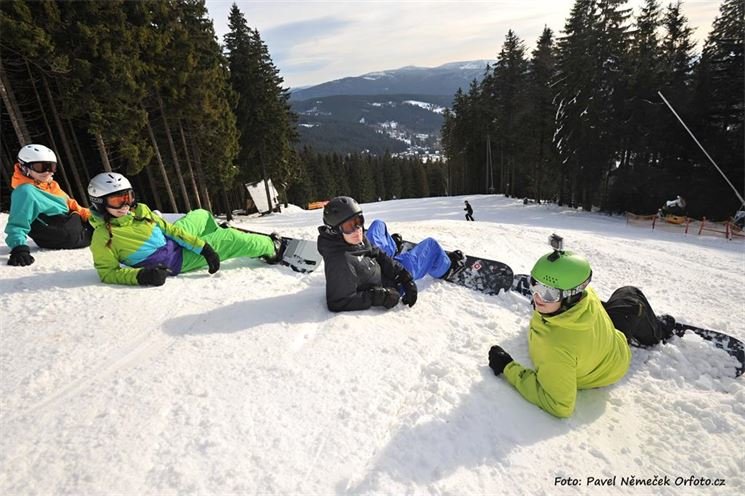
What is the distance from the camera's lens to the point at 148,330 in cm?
397

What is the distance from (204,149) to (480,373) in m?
23.7

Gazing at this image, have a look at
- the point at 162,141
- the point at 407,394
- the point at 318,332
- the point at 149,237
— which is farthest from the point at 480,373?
the point at 162,141

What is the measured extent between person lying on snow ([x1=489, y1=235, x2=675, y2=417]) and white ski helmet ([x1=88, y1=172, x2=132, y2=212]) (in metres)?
4.68

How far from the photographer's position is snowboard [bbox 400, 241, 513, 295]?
543 centimetres

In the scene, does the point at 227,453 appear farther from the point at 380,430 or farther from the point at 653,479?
the point at 653,479

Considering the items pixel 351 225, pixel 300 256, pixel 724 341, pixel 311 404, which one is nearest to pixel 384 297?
pixel 351 225

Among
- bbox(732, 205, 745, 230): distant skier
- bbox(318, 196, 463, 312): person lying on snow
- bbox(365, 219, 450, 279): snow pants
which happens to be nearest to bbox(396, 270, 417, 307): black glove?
bbox(318, 196, 463, 312): person lying on snow

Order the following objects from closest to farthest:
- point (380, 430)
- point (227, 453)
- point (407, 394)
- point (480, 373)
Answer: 1. point (227, 453)
2. point (380, 430)
3. point (407, 394)
4. point (480, 373)

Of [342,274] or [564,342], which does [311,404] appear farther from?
[564,342]

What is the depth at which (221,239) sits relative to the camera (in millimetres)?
5809

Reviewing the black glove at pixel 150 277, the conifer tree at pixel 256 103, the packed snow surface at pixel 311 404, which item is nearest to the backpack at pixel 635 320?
the packed snow surface at pixel 311 404

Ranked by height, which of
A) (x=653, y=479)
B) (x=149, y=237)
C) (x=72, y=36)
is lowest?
(x=653, y=479)

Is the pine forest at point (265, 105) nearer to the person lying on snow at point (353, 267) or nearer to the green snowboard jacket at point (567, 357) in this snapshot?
the person lying on snow at point (353, 267)

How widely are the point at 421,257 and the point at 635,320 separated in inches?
104
